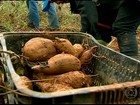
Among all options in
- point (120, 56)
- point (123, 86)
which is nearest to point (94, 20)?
point (120, 56)

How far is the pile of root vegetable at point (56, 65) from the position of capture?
2.50m

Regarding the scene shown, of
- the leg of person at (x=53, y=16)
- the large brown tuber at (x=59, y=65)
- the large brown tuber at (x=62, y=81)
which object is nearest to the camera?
the large brown tuber at (x=62, y=81)

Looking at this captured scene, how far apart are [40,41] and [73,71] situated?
17.1 inches

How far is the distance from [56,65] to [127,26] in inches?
49.7

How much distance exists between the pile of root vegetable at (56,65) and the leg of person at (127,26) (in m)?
0.52

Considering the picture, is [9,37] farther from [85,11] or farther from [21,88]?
[21,88]

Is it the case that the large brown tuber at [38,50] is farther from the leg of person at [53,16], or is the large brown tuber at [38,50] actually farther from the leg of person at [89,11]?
the leg of person at [53,16]

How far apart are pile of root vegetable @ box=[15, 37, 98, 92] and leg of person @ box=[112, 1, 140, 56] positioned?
20.5 inches

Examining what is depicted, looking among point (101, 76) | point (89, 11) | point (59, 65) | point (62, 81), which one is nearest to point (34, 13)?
point (89, 11)

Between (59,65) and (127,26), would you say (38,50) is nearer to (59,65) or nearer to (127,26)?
(59,65)

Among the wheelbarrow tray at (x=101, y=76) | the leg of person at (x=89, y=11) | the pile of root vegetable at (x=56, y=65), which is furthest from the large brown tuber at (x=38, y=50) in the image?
the leg of person at (x=89, y=11)

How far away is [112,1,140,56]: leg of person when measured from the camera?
11.6ft

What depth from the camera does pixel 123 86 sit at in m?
2.01

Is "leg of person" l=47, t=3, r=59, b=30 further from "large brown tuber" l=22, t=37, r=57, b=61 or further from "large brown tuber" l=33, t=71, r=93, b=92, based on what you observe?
"large brown tuber" l=33, t=71, r=93, b=92
